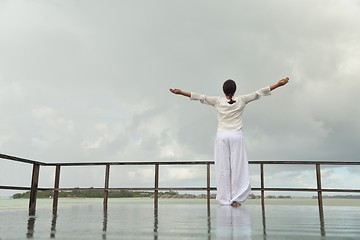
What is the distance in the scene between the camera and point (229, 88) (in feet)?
12.9

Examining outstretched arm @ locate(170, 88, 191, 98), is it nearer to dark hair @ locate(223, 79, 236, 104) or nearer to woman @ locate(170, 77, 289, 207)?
woman @ locate(170, 77, 289, 207)

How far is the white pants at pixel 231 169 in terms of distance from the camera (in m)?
3.95

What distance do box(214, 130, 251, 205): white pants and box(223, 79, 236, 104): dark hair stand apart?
462mm

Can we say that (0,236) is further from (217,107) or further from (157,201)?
(157,201)

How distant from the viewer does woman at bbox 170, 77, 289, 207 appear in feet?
12.9

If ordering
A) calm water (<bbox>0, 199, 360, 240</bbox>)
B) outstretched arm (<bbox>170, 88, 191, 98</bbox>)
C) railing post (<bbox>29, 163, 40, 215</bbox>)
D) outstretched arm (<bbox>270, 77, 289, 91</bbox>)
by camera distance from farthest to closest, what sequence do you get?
railing post (<bbox>29, 163, 40, 215</bbox>) → outstretched arm (<bbox>170, 88, 191, 98</bbox>) → outstretched arm (<bbox>270, 77, 289, 91</bbox>) → calm water (<bbox>0, 199, 360, 240</bbox>)

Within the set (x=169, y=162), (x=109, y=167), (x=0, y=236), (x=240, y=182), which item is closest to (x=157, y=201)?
(x=169, y=162)

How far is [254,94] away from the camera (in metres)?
3.97

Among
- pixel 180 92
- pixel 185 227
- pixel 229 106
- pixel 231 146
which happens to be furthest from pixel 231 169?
pixel 185 227

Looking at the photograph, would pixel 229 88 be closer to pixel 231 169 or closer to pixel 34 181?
pixel 231 169

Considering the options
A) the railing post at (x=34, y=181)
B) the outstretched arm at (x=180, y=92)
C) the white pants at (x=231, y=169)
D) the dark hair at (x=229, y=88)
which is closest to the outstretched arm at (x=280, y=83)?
the dark hair at (x=229, y=88)

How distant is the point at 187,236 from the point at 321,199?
4677 mm

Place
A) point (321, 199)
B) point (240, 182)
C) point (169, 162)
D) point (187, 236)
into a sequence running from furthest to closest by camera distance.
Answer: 1. point (169, 162)
2. point (321, 199)
3. point (240, 182)
4. point (187, 236)

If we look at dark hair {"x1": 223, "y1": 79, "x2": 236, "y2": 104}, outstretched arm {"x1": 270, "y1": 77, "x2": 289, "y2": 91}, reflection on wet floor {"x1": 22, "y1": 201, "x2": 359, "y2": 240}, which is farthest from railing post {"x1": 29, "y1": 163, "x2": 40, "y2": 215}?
outstretched arm {"x1": 270, "y1": 77, "x2": 289, "y2": 91}
